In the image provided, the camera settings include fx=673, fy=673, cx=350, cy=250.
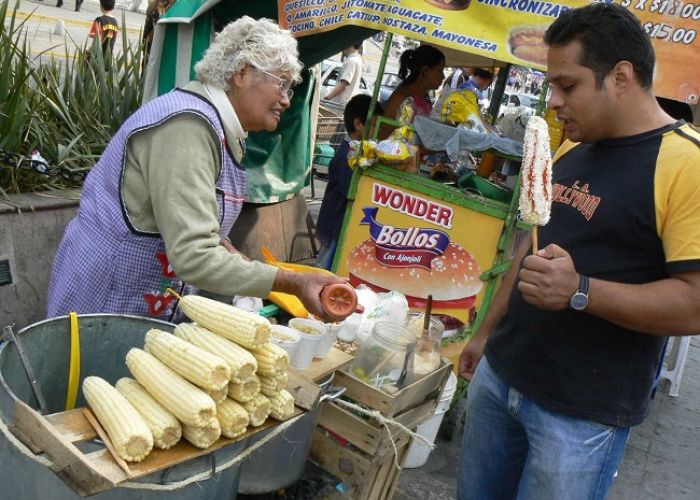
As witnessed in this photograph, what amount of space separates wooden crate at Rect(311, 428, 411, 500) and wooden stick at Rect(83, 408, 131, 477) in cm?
129

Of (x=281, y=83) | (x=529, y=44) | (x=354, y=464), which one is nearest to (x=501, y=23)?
(x=529, y=44)

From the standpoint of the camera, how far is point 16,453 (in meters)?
1.82

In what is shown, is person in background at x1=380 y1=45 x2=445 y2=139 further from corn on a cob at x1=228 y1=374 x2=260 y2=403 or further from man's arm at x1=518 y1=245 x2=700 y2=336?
corn on a cob at x1=228 y1=374 x2=260 y2=403

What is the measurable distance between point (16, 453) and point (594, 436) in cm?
182

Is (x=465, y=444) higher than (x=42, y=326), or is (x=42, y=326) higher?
(x=42, y=326)

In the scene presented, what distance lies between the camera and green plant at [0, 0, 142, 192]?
452cm

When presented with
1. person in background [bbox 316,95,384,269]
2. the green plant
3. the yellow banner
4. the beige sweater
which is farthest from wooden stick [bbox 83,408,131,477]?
person in background [bbox 316,95,384,269]

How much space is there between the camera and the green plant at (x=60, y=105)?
4.52 m

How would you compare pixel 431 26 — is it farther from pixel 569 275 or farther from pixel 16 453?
pixel 16 453

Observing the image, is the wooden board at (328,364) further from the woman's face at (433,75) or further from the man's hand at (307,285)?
the woman's face at (433,75)

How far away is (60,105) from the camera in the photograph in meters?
5.23

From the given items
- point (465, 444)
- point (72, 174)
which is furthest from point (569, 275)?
point (72, 174)

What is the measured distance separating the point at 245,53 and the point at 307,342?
114 centimetres

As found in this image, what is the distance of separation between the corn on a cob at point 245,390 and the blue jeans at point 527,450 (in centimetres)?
107
